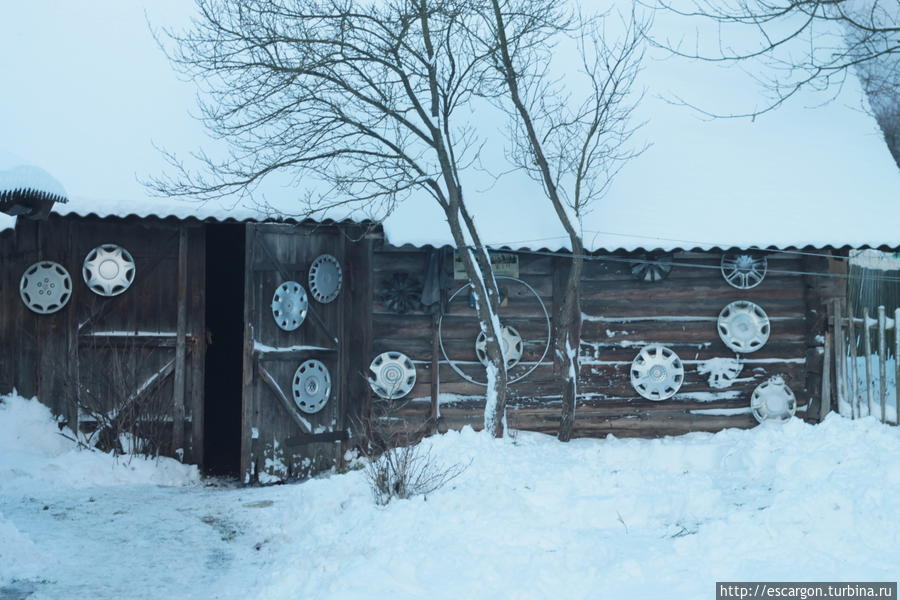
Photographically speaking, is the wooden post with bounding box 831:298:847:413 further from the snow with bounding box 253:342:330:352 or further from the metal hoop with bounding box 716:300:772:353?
the snow with bounding box 253:342:330:352

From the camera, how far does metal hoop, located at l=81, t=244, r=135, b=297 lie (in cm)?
980

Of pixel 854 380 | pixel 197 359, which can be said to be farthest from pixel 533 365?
pixel 197 359

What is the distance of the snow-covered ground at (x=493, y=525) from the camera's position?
17.1 ft

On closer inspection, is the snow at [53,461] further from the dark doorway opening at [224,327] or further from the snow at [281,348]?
the dark doorway opening at [224,327]

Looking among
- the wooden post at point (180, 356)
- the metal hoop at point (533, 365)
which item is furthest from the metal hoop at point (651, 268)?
the wooden post at point (180, 356)

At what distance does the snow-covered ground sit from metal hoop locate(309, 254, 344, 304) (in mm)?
2260

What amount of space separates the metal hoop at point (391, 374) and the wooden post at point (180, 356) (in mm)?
2177

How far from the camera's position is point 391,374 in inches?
403

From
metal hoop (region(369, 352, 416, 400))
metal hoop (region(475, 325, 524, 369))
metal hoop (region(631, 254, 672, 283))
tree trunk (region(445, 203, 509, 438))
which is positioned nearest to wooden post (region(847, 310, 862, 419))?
metal hoop (region(631, 254, 672, 283))

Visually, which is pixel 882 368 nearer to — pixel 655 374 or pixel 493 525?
pixel 655 374

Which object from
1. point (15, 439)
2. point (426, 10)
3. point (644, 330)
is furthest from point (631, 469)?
point (15, 439)

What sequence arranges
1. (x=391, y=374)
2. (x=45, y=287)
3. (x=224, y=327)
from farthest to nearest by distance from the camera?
(x=224, y=327), (x=391, y=374), (x=45, y=287)

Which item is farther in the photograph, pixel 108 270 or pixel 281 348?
pixel 281 348

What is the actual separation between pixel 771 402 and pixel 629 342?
1902 mm
